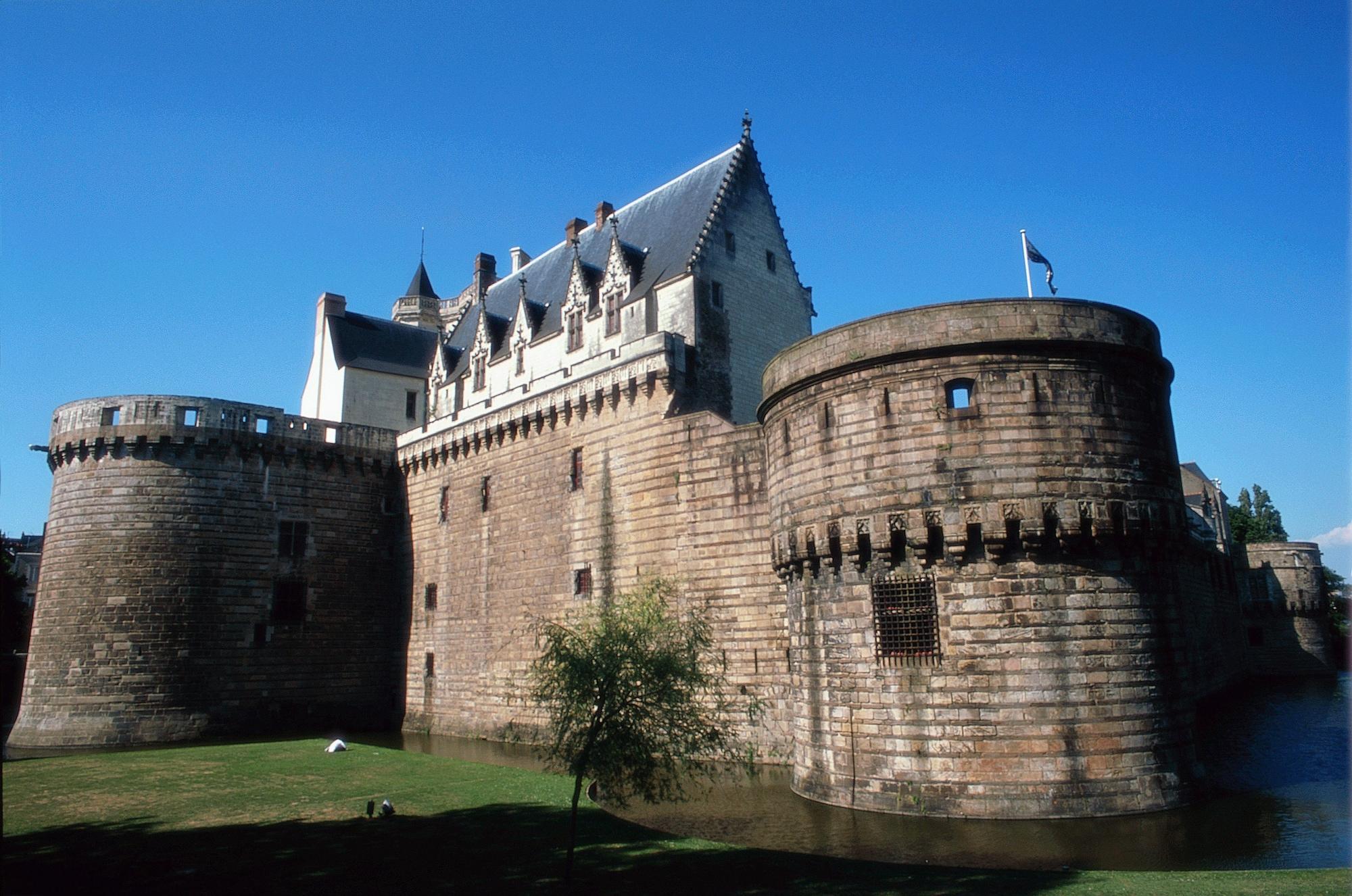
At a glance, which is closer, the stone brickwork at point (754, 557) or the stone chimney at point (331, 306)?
the stone brickwork at point (754, 557)

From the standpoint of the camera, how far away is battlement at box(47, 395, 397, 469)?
34344 millimetres

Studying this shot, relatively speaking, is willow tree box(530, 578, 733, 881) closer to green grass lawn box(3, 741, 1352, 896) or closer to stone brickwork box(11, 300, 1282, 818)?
green grass lawn box(3, 741, 1352, 896)

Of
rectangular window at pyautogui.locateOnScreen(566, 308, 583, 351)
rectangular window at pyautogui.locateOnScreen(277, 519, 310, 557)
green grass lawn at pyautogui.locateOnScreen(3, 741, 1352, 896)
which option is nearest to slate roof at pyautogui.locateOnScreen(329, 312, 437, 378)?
rectangular window at pyautogui.locateOnScreen(277, 519, 310, 557)

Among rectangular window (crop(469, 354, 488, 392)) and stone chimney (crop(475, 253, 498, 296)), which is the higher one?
stone chimney (crop(475, 253, 498, 296))

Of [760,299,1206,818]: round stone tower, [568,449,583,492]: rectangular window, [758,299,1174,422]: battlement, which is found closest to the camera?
[760,299,1206,818]: round stone tower

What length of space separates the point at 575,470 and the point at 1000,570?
55.2 feet

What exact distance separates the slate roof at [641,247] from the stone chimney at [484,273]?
451 centimetres

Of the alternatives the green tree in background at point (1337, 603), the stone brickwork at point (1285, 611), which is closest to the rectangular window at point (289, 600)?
the stone brickwork at point (1285, 611)

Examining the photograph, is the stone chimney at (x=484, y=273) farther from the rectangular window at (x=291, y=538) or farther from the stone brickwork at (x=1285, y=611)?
the stone brickwork at (x=1285, y=611)

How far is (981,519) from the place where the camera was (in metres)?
16.9

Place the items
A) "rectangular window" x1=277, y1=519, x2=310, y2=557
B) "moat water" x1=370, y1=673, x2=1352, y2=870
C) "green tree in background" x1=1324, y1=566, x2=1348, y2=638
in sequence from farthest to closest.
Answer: "green tree in background" x1=1324, y1=566, x2=1348, y2=638
"rectangular window" x1=277, y1=519, x2=310, y2=557
"moat water" x1=370, y1=673, x2=1352, y2=870

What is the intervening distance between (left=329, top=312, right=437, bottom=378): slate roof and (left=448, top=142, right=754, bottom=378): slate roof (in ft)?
9.87

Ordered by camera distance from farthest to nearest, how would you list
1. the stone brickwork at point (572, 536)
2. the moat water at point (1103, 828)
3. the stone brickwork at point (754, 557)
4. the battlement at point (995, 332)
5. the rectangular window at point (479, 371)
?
Answer: 1. the rectangular window at point (479, 371)
2. the stone brickwork at point (572, 536)
3. the battlement at point (995, 332)
4. the stone brickwork at point (754, 557)
5. the moat water at point (1103, 828)

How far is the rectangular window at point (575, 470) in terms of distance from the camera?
99.6 feet
